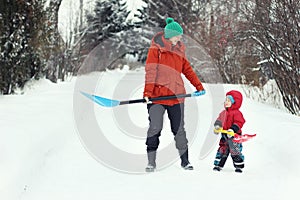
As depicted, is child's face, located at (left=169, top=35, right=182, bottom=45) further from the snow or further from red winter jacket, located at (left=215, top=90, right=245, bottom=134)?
the snow

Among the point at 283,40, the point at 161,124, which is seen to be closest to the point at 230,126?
the point at 161,124

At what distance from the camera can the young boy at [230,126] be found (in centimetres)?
464

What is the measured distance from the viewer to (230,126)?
473 centimetres

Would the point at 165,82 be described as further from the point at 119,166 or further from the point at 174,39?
the point at 119,166

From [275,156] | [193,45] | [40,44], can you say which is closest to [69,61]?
[193,45]

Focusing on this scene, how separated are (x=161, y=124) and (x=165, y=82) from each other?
1.60ft

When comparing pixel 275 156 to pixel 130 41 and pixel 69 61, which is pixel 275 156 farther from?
pixel 130 41

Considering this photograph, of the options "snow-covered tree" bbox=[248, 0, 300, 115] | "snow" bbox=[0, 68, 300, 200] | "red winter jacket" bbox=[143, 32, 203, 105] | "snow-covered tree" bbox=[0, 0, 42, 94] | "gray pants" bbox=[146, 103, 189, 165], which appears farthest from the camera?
"snow-covered tree" bbox=[0, 0, 42, 94]

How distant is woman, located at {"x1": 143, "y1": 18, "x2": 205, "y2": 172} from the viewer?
183 inches

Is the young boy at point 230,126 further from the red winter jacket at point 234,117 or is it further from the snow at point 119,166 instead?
the snow at point 119,166

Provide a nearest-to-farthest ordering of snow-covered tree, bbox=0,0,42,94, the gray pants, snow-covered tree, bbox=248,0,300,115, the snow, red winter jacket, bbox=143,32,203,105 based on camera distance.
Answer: the snow → red winter jacket, bbox=143,32,203,105 → the gray pants → snow-covered tree, bbox=248,0,300,115 → snow-covered tree, bbox=0,0,42,94

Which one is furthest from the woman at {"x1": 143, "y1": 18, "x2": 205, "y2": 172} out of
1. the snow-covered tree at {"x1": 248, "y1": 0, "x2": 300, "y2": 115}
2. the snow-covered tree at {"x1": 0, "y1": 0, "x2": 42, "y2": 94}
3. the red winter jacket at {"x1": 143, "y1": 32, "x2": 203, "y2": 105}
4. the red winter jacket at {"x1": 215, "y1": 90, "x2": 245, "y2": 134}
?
the snow-covered tree at {"x1": 0, "y1": 0, "x2": 42, "y2": 94}

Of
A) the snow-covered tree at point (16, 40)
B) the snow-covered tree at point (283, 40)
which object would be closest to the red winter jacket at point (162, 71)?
the snow-covered tree at point (283, 40)

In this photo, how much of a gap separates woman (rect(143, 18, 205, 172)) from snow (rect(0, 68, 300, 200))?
1.13 feet
